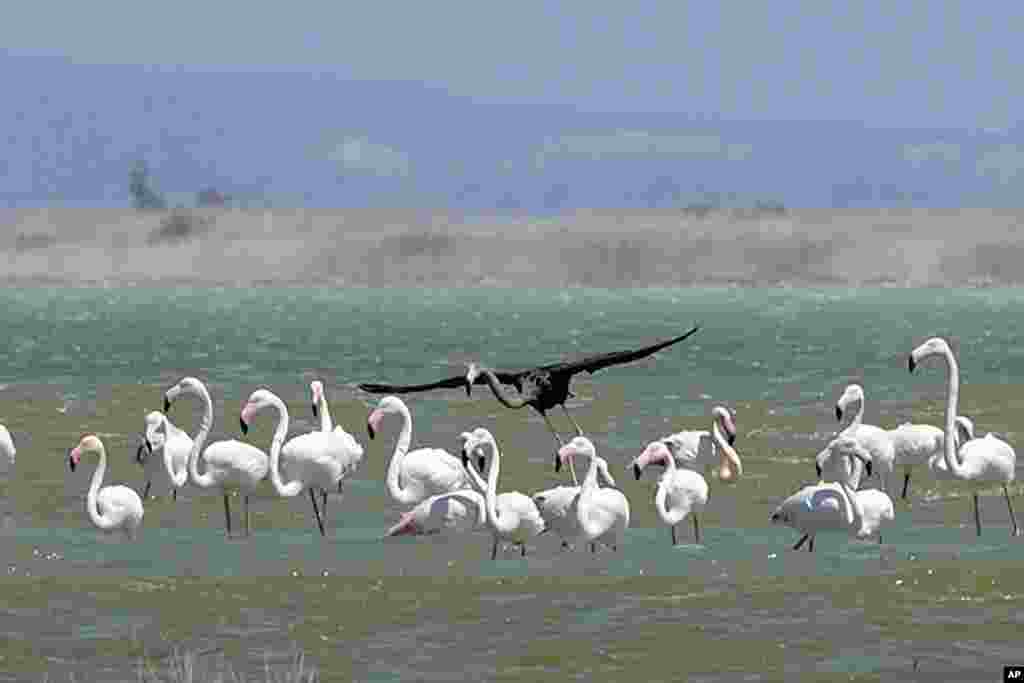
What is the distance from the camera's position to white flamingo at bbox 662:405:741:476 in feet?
72.3

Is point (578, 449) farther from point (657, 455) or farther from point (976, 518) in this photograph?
point (976, 518)

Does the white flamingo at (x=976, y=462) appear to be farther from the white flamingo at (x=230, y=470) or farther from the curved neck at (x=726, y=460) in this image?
the white flamingo at (x=230, y=470)

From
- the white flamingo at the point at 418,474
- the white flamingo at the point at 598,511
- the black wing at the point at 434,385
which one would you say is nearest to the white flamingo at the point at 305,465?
the white flamingo at the point at 418,474

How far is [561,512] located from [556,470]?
60 centimetres

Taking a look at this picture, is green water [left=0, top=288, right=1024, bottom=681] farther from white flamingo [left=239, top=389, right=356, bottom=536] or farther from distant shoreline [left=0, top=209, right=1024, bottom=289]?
distant shoreline [left=0, top=209, right=1024, bottom=289]

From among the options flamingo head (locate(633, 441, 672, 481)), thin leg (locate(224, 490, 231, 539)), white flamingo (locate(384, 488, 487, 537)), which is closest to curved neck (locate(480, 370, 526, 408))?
white flamingo (locate(384, 488, 487, 537))

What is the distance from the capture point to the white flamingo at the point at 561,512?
1850 centimetres

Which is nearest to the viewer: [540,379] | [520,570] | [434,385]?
[434,385]

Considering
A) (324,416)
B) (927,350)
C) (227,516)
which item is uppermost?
(927,350)

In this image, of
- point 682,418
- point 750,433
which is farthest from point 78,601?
point 682,418

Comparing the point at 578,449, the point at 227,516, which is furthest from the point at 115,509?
the point at 578,449

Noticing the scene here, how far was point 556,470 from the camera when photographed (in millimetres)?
18172

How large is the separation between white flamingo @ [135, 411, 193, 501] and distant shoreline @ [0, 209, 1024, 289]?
105 metres

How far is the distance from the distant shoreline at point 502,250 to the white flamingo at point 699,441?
339 ft
